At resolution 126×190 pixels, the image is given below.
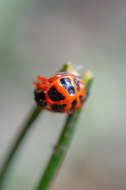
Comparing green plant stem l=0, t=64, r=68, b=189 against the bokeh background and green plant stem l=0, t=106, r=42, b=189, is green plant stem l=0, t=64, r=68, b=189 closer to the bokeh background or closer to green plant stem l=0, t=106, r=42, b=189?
green plant stem l=0, t=106, r=42, b=189

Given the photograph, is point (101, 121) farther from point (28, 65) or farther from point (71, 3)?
point (71, 3)

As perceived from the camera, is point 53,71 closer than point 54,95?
No

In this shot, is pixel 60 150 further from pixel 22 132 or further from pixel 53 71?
pixel 53 71

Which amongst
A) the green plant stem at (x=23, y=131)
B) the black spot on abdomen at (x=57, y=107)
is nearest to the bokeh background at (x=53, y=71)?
the green plant stem at (x=23, y=131)

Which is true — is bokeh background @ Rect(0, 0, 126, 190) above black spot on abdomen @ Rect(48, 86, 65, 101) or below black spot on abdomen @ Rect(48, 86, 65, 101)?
below

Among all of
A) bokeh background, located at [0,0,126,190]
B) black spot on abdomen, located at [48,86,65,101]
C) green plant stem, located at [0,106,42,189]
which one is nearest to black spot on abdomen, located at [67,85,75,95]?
black spot on abdomen, located at [48,86,65,101]

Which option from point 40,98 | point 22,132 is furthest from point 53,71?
point 22,132
